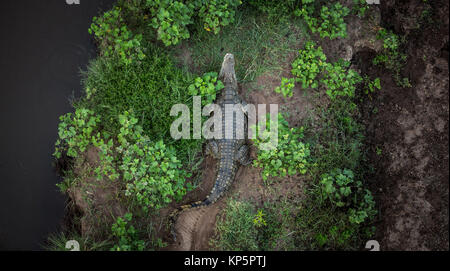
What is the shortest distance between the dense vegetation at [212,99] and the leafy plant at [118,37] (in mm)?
20

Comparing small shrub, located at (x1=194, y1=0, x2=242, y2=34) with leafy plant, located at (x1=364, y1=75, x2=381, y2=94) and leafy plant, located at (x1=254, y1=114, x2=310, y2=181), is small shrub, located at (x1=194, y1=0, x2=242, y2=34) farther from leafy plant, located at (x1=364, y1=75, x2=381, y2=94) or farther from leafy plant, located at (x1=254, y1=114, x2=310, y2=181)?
leafy plant, located at (x1=364, y1=75, x2=381, y2=94)

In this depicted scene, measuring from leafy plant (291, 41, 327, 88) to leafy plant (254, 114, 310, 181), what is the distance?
34.5 inches

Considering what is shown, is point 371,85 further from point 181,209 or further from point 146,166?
point 146,166

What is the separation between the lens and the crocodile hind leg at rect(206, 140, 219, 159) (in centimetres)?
507

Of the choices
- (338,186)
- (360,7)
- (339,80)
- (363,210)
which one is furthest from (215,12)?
(363,210)

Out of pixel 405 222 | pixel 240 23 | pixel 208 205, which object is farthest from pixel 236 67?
pixel 405 222

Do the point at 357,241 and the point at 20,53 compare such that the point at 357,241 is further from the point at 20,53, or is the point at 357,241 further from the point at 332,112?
the point at 20,53

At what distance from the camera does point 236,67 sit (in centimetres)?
539

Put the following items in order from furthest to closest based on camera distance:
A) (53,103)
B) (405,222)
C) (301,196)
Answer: (53,103) < (301,196) < (405,222)

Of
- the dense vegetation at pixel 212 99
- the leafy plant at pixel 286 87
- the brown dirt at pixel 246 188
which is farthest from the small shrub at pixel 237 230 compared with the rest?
the leafy plant at pixel 286 87

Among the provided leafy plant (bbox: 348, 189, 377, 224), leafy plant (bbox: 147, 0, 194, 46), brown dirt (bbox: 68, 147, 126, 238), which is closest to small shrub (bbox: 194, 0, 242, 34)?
leafy plant (bbox: 147, 0, 194, 46)

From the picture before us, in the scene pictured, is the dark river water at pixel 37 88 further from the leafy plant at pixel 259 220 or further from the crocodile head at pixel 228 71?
the leafy plant at pixel 259 220

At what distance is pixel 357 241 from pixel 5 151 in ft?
22.2

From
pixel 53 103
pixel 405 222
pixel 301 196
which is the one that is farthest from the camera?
pixel 53 103
